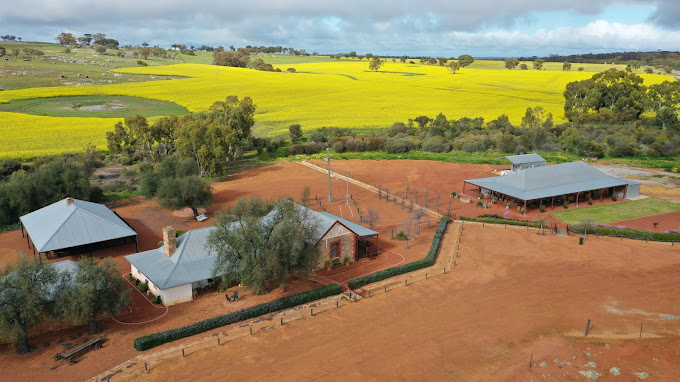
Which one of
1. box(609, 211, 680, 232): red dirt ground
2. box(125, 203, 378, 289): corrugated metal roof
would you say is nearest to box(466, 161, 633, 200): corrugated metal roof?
box(609, 211, 680, 232): red dirt ground

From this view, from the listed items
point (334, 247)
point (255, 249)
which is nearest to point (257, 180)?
point (334, 247)

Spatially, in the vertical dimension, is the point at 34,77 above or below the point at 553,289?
above

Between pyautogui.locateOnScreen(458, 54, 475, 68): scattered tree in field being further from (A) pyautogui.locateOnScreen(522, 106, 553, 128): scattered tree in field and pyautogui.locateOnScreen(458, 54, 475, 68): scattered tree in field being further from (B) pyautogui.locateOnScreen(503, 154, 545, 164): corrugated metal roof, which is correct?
(B) pyautogui.locateOnScreen(503, 154, 545, 164): corrugated metal roof

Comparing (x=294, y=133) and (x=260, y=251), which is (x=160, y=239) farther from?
(x=294, y=133)

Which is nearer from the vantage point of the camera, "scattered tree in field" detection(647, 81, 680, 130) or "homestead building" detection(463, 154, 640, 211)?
"homestead building" detection(463, 154, 640, 211)

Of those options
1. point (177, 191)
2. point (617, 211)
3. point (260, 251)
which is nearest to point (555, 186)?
point (617, 211)

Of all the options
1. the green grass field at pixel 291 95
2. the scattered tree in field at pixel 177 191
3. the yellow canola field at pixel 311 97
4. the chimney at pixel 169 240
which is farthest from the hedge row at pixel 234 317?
the yellow canola field at pixel 311 97

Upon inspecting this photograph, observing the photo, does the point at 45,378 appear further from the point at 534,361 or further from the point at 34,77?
the point at 34,77
